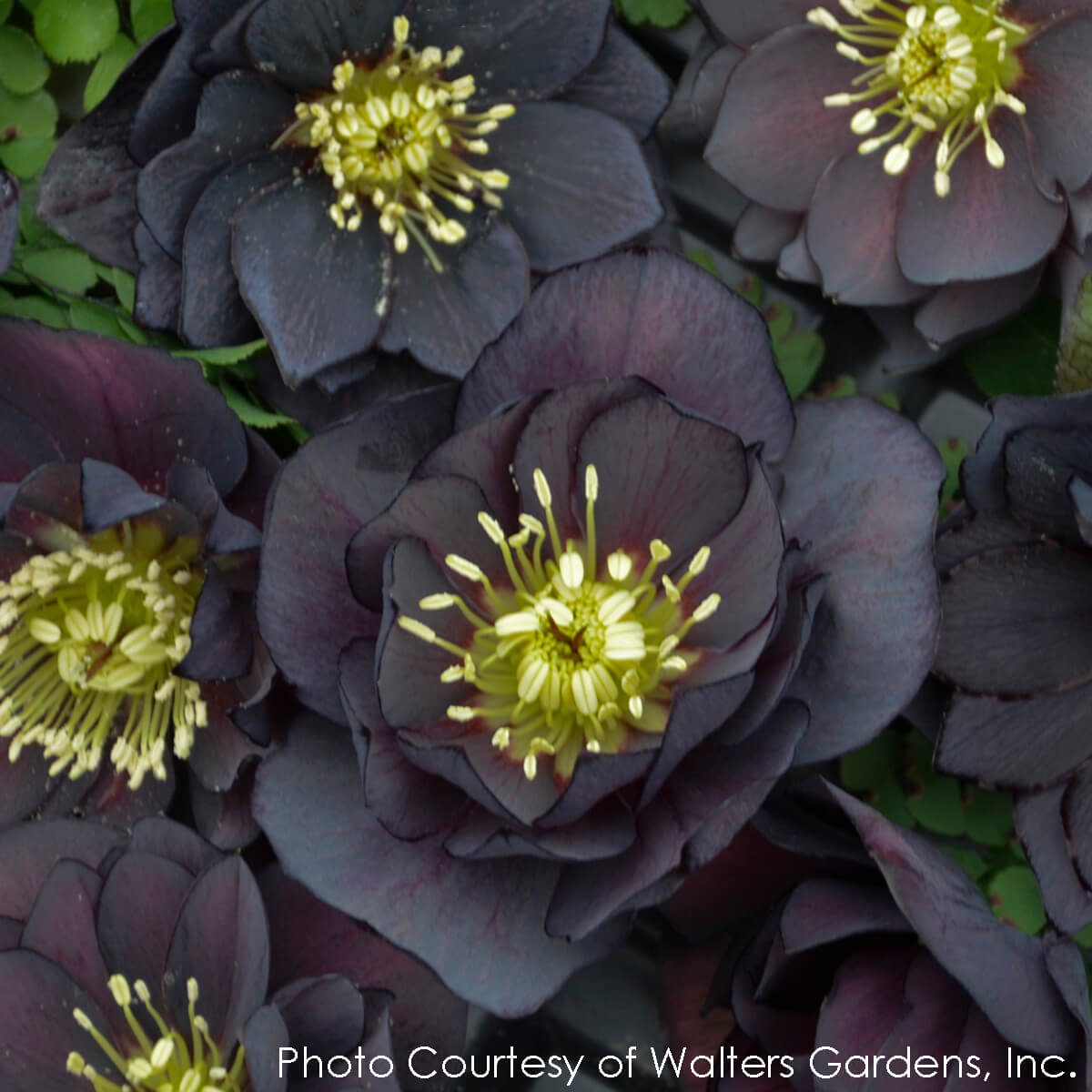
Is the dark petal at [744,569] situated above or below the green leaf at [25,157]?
below

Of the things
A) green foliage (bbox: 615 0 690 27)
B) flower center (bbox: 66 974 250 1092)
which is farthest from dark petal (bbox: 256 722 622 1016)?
green foliage (bbox: 615 0 690 27)

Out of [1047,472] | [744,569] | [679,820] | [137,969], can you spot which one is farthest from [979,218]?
[137,969]

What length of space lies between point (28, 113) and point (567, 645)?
1.44 feet

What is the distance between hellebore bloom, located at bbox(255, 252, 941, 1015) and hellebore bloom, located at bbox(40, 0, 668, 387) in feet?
0.39

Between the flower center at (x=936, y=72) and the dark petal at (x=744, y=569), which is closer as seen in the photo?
the dark petal at (x=744, y=569)

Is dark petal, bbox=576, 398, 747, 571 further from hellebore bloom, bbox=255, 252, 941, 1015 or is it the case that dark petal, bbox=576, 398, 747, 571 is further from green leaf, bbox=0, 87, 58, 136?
green leaf, bbox=0, 87, 58, 136

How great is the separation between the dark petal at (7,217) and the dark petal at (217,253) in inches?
3.3

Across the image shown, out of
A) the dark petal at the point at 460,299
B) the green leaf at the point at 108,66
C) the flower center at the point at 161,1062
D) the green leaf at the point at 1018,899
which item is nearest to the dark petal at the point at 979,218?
the dark petal at the point at 460,299

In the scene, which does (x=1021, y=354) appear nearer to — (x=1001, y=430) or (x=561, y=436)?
(x=1001, y=430)

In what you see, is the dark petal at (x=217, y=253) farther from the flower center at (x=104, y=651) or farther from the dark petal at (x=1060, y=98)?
the dark petal at (x=1060, y=98)

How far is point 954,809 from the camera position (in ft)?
2.64

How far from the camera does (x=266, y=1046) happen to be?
635mm

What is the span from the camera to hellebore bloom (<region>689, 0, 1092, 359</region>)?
2.54 ft

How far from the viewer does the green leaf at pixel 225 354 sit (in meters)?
0.76
